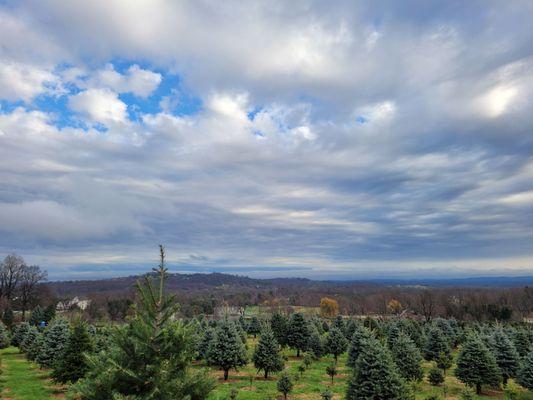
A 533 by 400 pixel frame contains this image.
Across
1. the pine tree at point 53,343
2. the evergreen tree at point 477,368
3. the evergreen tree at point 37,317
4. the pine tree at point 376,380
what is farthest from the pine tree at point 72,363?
the evergreen tree at point 37,317

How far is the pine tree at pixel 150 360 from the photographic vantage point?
8.49 meters

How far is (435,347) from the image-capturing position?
4138cm

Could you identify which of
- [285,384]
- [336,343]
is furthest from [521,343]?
[285,384]

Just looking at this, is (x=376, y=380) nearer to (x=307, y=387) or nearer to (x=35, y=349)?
(x=307, y=387)

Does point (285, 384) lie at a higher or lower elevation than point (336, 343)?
higher

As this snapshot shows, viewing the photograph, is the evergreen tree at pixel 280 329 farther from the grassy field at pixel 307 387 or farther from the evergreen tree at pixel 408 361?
the evergreen tree at pixel 408 361

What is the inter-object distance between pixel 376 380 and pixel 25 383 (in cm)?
2785

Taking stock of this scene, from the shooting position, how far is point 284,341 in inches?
1828

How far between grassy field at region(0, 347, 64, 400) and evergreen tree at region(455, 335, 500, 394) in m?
30.9

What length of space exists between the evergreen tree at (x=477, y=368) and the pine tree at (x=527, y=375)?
60.3 inches

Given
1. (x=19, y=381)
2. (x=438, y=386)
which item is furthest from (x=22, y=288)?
(x=438, y=386)

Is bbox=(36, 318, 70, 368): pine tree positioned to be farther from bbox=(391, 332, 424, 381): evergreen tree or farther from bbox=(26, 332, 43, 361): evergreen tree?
bbox=(391, 332, 424, 381): evergreen tree

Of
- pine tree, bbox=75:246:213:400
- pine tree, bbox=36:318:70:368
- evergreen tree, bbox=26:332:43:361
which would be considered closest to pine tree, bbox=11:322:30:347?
evergreen tree, bbox=26:332:43:361

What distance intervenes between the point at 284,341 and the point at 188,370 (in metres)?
39.8
